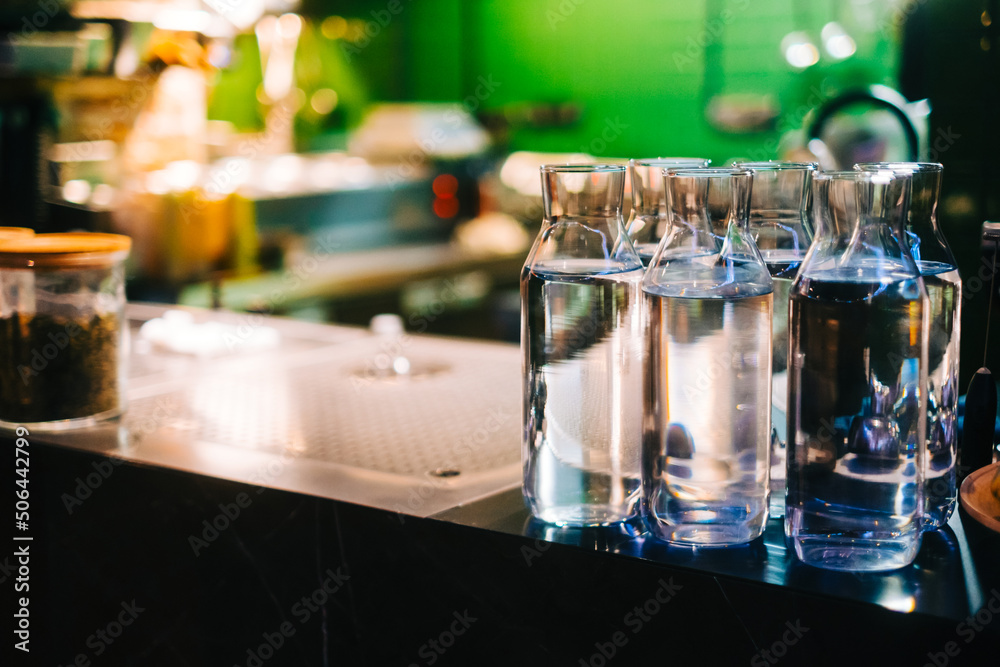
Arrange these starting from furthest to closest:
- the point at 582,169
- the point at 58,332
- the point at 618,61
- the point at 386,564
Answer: the point at 618,61
the point at 58,332
the point at 386,564
the point at 582,169

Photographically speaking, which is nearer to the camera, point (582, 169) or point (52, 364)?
point (582, 169)

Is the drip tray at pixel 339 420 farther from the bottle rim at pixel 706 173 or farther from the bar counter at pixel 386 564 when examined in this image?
the bottle rim at pixel 706 173

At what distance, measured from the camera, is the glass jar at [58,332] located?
1.12 meters

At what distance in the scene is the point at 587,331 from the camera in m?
0.77

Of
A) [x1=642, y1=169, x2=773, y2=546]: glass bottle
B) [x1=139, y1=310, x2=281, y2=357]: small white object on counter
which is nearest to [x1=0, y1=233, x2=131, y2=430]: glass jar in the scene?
[x1=139, y1=310, x2=281, y2=357]: small white object on counter

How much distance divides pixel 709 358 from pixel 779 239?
0.52 ft

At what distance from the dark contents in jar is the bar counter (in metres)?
0.04

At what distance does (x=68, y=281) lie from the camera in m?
1.14

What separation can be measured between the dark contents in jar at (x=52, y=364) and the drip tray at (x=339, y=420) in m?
0.04

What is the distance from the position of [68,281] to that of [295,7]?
2784mm

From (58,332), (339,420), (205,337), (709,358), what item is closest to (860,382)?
(709,358)

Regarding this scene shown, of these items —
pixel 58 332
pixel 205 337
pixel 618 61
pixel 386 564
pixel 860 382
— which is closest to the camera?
pixel 860 382

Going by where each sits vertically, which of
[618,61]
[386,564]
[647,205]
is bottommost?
[386,564]

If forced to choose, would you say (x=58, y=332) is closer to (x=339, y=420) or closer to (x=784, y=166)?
(x=339, y=420)
